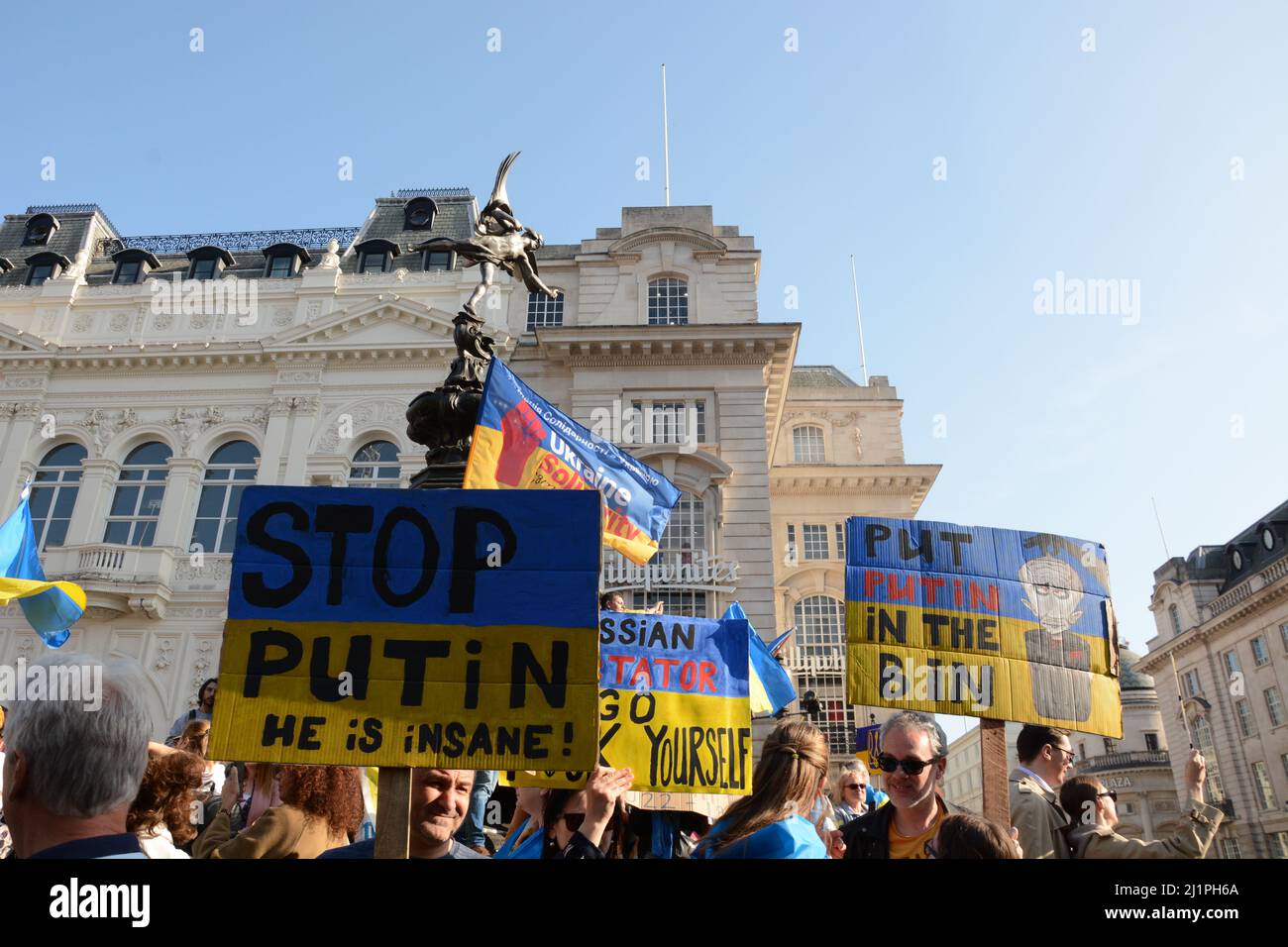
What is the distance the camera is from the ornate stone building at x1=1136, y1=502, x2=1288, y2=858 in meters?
44.0

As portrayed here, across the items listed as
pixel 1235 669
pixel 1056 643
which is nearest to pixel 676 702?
pixel 1056 643

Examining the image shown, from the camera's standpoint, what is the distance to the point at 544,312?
2981cm

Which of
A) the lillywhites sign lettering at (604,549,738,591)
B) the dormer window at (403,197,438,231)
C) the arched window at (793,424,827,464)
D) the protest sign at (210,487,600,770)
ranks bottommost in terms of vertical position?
the protest sign at (210,487,600,770)

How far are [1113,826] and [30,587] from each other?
14302 millimetres

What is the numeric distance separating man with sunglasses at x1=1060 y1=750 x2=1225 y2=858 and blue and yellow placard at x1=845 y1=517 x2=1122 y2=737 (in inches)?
36.8

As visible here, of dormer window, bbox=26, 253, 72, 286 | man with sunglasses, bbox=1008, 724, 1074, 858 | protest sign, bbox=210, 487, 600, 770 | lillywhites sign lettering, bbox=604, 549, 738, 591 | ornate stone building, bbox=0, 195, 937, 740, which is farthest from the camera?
dormer window, bbox=26, 253, 72, 286

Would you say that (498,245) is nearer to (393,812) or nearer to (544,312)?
(393,812)

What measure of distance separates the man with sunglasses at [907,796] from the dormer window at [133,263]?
35.3 m

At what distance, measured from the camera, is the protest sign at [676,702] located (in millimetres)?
6812

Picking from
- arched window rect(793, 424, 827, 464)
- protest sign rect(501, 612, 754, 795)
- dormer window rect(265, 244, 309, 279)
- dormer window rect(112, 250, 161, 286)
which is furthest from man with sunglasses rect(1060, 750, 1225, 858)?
dormer window rect(112, 250, 161, 286)

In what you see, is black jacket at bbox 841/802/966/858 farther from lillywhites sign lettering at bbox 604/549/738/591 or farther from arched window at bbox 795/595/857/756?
arched window at bbox 795/595/857/756

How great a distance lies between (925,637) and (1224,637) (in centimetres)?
5294

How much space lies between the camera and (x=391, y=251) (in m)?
32.2
